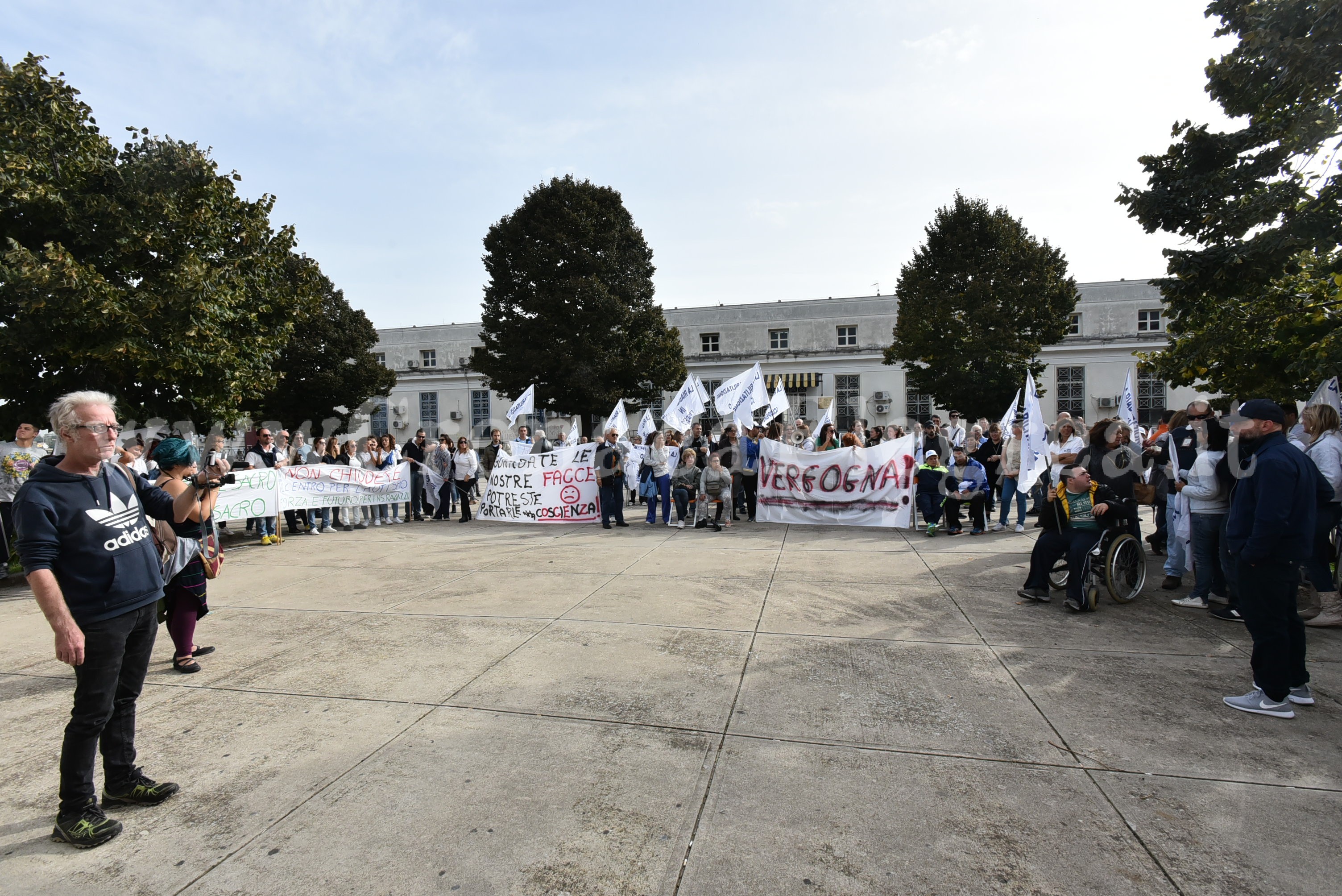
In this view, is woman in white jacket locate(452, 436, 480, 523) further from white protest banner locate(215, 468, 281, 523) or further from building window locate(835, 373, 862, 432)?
building window locate(835, 373, 862, 432)

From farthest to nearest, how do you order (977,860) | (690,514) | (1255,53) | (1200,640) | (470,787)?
1. (690,514)
2. (1255,53)
3. (1200,640)
4. (470,787)
5. (977,860)

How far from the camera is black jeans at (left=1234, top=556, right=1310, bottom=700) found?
411cm

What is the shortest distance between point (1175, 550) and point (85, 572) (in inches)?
358

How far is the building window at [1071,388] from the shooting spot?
42094 millimetres

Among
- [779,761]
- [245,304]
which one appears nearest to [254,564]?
[245,304]

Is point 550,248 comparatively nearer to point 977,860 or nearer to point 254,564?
point 254,564

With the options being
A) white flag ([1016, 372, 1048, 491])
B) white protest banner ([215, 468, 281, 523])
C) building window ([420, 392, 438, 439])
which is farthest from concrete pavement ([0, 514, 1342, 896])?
building window ([420, 392, 438, 439])

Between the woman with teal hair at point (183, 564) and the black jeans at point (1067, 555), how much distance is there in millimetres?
6838

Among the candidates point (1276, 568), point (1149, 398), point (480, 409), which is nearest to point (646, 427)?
point (1276, 568)

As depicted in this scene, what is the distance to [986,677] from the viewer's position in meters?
4.74

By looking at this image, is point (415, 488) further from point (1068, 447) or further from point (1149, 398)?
point (1149, 398)

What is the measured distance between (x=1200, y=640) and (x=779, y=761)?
417 centimetres

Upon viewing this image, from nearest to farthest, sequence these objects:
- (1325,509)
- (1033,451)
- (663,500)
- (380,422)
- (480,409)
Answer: (1325,509) → (1033,451) → (663,500) → (480,409) → (380,422)

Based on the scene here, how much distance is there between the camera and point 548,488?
13875 millimetres
